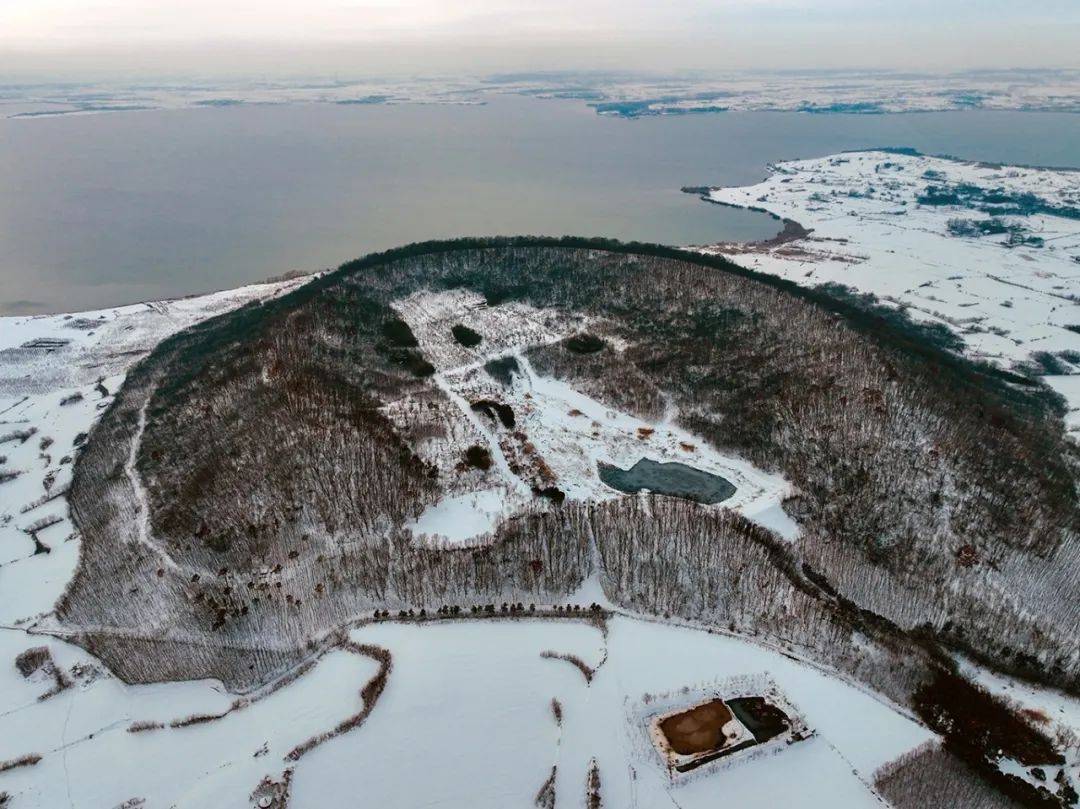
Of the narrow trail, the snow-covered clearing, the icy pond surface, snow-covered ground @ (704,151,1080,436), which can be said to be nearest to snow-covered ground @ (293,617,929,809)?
the snow-covered clearing

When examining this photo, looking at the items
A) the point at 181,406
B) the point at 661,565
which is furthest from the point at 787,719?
the point at 181,406

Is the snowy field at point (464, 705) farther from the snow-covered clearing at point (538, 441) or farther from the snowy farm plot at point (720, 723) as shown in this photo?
the snowy farm plot at point (720, 723)

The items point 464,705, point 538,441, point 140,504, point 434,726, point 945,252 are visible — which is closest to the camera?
point 434,726

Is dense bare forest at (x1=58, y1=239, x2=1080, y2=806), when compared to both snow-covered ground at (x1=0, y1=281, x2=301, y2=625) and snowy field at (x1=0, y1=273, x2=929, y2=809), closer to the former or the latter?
snowy field at (x1=0, y1=273, x2=929, y2=809)

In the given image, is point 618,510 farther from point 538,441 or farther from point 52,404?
point 52,404

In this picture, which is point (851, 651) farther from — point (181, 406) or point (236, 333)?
point (236, 333)

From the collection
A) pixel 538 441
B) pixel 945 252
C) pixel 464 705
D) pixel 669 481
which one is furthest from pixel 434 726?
pixel 945 252
